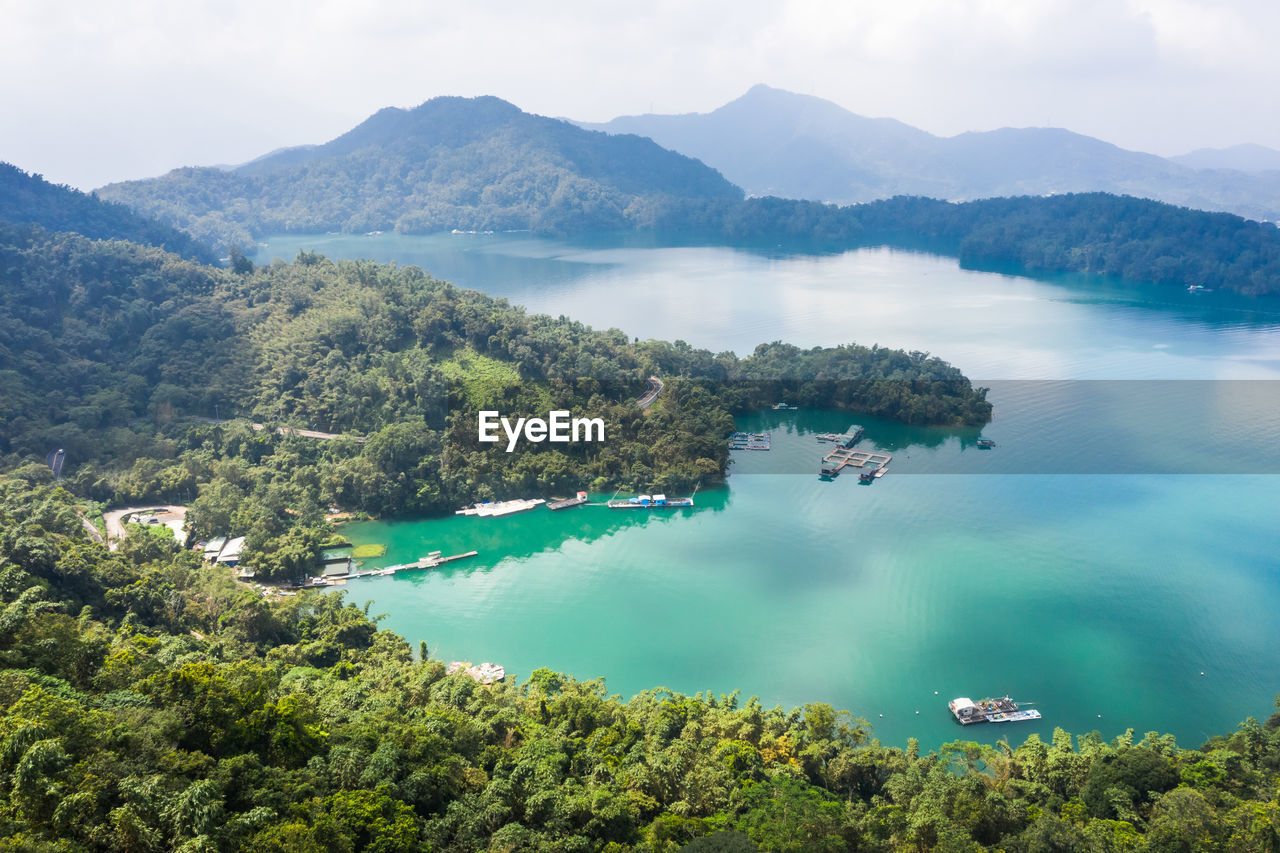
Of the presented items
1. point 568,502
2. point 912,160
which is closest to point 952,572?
point 568,502

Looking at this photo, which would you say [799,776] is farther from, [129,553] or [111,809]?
[129,553]

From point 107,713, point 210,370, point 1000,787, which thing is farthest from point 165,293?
point 1000,787

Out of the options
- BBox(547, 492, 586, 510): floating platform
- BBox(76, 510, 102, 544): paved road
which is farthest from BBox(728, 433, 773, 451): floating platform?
BBox(76, 510, 102, 544): paved road

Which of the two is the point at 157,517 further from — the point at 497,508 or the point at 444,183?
the point at 444,183

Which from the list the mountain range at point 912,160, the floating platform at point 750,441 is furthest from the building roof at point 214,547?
the mountain range at point 912,160

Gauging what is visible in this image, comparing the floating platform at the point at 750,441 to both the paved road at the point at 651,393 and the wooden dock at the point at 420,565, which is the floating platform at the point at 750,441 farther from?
the wooden dock at the point at 420,565

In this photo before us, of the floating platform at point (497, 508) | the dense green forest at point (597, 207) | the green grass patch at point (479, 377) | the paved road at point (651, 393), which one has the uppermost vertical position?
the dense green forest at point (597, 207)
